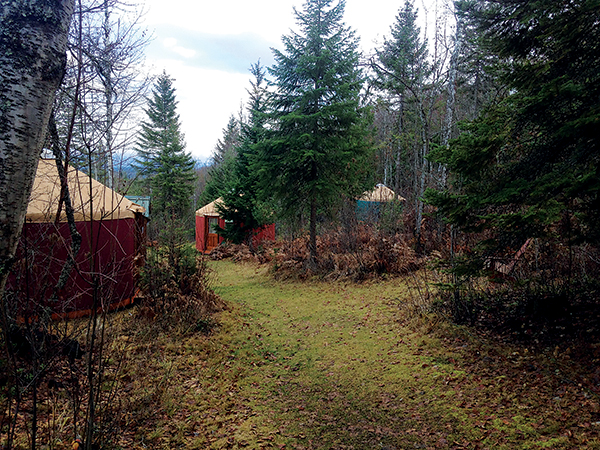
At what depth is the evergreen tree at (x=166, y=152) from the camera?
930 inches

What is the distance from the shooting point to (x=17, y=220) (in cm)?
155

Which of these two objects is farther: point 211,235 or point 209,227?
point 209,227

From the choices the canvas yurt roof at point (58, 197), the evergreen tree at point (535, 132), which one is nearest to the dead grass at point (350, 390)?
the evergreen tree at point (535, 132)

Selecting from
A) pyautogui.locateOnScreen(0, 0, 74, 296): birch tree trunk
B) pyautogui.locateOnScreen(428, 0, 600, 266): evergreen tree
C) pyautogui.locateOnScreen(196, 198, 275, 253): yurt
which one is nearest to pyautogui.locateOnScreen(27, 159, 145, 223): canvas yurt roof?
pyautogui.locateOnScreen(0, 0, 74, 296): birch tree trunk

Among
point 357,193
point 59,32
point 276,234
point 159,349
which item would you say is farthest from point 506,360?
point 276,234

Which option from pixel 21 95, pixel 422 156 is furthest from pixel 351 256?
pixel 21 95

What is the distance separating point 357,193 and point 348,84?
21.1 ft

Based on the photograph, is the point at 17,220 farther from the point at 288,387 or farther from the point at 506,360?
the point at 506,360

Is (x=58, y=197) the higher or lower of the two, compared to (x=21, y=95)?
higher

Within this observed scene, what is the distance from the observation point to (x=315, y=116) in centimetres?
1120

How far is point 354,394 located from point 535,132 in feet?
14.3

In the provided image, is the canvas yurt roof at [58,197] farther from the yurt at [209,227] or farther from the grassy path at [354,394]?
the yurt at [209,227]

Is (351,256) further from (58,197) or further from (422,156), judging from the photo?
(58,197)

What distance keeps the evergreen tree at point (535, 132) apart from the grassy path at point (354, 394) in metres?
1.85
